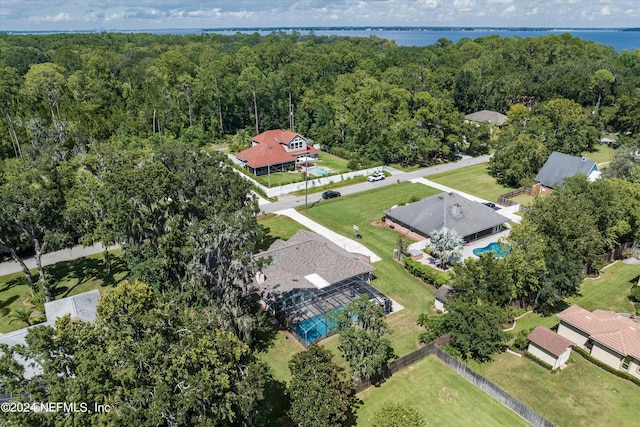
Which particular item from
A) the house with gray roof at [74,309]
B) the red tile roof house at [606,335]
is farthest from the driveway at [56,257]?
the red tile roof house at [606,335]

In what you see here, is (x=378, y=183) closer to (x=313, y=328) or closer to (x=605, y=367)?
(x=313, y=328)

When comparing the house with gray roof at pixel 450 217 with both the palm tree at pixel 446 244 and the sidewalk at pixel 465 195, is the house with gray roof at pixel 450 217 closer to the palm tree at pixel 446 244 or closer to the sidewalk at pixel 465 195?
the palm tree at pixel 446 244

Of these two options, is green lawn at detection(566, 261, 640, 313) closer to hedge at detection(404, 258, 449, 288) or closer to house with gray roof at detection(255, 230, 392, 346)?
hedge at detection(404, 258, 449, 288)

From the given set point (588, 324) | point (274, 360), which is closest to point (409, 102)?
point (588, 324)

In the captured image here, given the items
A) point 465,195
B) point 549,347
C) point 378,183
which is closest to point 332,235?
point 378,183

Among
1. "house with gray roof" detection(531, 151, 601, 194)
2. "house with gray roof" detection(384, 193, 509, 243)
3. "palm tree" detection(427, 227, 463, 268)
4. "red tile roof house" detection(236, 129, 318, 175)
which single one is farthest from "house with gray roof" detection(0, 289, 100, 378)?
"house with gray roof" detection(531, 151, 601, 194)

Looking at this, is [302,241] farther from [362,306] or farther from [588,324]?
[588,324]
